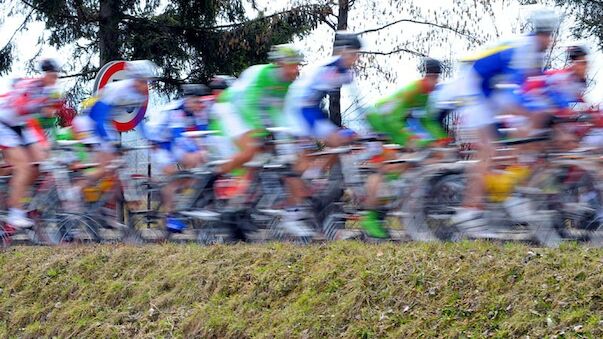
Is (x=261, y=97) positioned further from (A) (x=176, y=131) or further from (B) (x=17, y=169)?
(B) (x=17, y=169)

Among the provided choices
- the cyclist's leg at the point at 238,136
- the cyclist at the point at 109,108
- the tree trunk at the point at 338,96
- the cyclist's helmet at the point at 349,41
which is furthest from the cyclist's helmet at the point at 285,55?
the tree trunk at the point at 338,96

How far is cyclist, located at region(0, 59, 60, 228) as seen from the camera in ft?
40.7

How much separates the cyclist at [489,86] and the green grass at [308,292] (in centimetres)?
78

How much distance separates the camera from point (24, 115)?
1243cm

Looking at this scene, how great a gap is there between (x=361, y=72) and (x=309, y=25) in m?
1.39

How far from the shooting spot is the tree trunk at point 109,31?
61.0 ft

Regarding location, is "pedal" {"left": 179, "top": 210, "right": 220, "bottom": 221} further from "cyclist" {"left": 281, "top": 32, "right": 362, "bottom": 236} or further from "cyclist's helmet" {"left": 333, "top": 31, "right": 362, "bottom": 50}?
"cyclist's helmet" {"left": 333, "top": 31, "right": 362, "bottom": 50}

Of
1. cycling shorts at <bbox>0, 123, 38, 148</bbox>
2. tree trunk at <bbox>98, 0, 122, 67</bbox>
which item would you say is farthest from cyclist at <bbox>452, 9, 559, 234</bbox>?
tree trunk at <bbox>98, 0, 122, 67</bbox>

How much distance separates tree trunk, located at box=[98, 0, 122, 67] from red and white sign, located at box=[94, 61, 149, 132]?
542 cm

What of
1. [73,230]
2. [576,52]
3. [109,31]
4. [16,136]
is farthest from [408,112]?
[109,31]

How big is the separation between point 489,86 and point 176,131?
444 cm

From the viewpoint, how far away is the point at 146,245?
37.2ft

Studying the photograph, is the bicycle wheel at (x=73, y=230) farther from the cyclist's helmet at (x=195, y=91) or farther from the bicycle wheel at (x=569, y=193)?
the bicycle wheel at (x=569, y=193)

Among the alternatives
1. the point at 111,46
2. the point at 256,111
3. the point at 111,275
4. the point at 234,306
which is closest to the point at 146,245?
the point at 111,275
